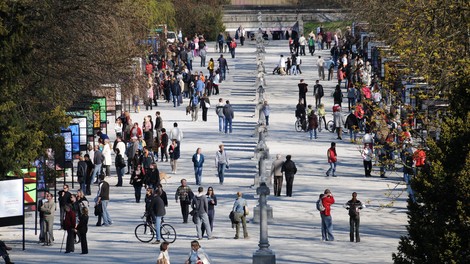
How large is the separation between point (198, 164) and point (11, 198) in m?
9.22

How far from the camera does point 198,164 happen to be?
40.8 metres

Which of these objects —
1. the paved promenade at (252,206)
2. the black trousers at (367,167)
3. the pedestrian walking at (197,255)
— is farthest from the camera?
the black trousers at (367,167)

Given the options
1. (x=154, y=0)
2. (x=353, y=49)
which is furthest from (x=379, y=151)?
(x=154, y=0)

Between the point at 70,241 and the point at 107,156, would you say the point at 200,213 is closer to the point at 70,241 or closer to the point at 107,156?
the point at 70,241

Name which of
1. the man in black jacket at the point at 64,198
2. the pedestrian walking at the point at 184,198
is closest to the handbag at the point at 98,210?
the man in black jacket at the point at 64,198

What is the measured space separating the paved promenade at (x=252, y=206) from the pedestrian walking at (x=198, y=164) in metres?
0.33

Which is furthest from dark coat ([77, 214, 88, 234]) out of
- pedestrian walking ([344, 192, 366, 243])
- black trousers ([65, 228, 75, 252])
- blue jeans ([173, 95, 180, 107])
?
blue jeans ([173, 95, 180, 107])

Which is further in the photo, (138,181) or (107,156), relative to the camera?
(107,156)

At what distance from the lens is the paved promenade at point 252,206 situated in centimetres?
3164

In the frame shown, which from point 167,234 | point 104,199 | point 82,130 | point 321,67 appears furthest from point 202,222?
point 321,67

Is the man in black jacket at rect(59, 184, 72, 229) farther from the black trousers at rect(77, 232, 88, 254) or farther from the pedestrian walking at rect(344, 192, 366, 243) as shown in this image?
the pedestrian walking at rect(344, 192, 366, 243)

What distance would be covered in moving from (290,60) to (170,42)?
28.6ft

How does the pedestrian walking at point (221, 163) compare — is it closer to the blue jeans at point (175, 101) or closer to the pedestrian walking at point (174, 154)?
the pedestrian walking at point (174, 154)

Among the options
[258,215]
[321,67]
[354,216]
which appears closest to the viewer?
[354,216]
